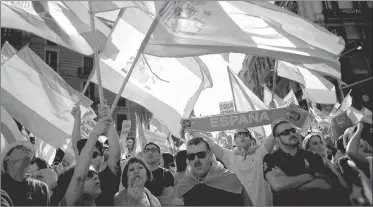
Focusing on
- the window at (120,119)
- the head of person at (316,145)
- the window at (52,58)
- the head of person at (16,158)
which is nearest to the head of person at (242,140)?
the head of person at (316,145)

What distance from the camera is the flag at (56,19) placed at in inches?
169

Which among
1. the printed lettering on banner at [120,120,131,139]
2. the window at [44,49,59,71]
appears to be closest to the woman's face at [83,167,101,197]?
the printed lettering on banner at [120,120,131,139]

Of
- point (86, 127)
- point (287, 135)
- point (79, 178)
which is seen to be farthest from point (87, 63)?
point (287, 135)

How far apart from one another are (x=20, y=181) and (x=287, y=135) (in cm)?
242

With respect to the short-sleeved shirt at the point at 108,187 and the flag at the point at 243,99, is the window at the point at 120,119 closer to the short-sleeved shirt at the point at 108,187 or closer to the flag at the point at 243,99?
the flag at the point at 243,99

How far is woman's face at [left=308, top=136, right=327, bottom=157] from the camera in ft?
13.5

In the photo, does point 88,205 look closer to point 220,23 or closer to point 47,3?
point 220,23

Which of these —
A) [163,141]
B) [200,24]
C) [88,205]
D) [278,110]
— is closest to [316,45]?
[278,110]

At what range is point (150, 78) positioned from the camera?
514 centimetres

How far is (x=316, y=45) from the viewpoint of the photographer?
12.8 ft

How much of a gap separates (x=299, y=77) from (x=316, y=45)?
3.87 meters

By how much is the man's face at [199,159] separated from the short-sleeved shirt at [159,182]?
632 mm

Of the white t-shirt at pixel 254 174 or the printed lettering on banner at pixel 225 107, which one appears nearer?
the white t-shirt at pixel 254 174

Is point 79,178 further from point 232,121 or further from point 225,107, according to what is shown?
point 225,107
